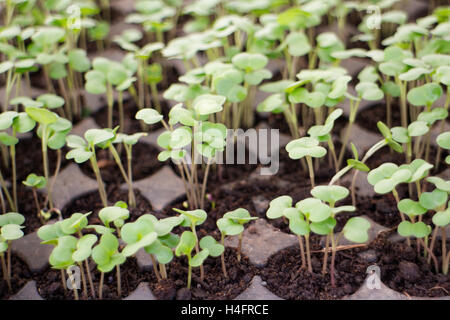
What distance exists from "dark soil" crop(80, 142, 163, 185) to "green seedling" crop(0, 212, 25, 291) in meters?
0.34

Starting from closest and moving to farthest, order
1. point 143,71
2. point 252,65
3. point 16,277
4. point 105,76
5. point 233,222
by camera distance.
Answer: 1. point 233,222
2. point 16,277
3. point 252,65
4. point 105,76
5. point 143,71

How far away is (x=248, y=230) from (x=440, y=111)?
505 mm

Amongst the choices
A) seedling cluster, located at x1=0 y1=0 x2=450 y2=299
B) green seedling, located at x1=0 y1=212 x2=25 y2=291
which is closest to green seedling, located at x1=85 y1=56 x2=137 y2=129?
seedling cluster, located at x1=0 y1=0 x2=450 y2=299

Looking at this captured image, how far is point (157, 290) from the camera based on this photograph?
3.55 ft

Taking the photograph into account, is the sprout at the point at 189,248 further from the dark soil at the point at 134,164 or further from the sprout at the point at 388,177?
the dark soil at the point at 134,164

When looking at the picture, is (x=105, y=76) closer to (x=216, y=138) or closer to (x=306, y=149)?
(x=216, y=138)

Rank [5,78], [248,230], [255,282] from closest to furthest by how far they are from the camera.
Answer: [255,282] < [248,230] < [5,78]

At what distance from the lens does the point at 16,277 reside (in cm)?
116

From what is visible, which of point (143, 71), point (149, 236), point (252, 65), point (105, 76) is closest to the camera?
point (149, 236)

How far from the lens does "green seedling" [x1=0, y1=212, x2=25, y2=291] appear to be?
100cm

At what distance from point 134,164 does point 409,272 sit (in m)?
0.78

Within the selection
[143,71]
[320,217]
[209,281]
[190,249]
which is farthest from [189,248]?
[143,71]
